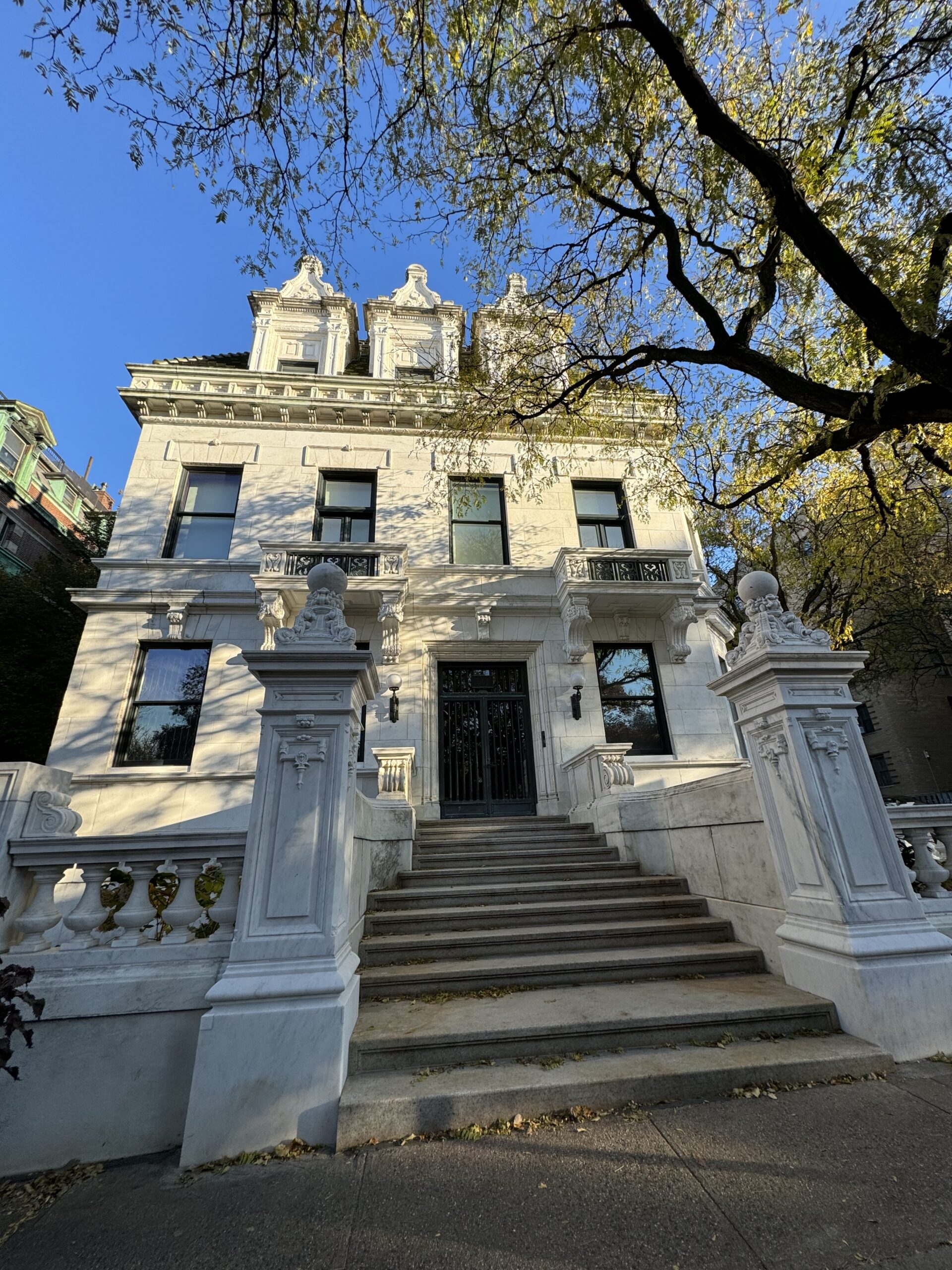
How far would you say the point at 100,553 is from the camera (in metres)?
19.2

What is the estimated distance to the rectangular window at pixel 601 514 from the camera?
13023 millimetres

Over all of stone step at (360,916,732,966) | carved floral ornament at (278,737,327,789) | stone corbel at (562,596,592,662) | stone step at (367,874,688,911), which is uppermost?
stone corbel at (562,596,592,662)

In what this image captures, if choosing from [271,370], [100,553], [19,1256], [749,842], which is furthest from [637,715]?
[100,553]

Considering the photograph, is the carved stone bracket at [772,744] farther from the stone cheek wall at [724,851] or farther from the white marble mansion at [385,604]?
the white marble mansion at [385,604]

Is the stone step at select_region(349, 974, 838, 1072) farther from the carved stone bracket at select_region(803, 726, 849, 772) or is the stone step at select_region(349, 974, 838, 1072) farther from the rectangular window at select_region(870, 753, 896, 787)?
the rectangular window at select_region(870, 753, 896, 787)

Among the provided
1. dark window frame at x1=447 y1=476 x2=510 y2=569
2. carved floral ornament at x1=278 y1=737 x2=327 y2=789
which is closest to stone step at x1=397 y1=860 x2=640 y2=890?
carved floral ornament at x1=278 y1=737 x2=327 y2=789

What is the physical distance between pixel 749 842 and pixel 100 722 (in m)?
11.0

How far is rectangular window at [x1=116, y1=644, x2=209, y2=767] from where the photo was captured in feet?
33.3

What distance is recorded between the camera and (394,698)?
1037cm

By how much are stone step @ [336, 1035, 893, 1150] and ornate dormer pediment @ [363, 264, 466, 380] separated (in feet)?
47.7

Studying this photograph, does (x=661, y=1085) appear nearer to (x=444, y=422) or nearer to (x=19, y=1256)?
(x=19, y=1256)

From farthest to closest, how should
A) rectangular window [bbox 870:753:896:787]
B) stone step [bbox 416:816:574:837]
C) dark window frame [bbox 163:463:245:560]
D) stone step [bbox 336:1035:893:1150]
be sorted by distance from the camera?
rectangular window [bbox 870:753:896:787] < dark window frame [bbox 163:463:245:560] < stone step [bbox 416:816:574:837] < stone step [bbox 336:1035:893:1150]

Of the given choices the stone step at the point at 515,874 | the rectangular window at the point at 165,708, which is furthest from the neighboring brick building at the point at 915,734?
the rectangular window at the point at 165,708

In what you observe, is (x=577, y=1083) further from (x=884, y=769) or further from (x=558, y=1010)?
(x=884, y=769)
